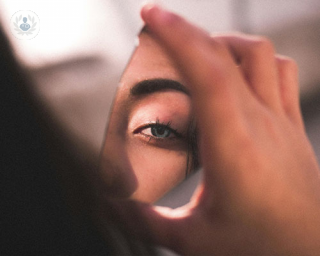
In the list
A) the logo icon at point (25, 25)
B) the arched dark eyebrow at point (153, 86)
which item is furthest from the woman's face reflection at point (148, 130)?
the logo icon at point (25, 25)

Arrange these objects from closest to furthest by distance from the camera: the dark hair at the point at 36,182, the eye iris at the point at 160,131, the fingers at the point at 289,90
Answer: the dark hair at the point at 36,182 < the fingers at the point at 289,90 < the eye iris at the point at 160,131

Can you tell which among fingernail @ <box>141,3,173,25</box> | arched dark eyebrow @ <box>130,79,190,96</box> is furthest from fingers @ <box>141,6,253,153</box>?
arched dark eyebrow @ <box>130,79,190,96</box>

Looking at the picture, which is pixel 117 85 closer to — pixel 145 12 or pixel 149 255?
pixel 145 12

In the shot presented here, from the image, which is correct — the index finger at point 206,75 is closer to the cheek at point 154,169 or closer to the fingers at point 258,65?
the fingers at point 258,65

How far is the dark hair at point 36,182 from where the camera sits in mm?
230

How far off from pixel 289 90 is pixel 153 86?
0.18 m

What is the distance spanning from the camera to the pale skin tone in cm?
26

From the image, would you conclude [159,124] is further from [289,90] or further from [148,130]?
[289,90]

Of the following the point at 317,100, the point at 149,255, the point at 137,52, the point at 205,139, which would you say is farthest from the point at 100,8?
the point at 317,100

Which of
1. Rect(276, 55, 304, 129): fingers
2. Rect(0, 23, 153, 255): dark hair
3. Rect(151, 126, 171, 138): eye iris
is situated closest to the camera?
Rect(0, 23, 153, 255): dark hair

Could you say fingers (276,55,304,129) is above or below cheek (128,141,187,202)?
above

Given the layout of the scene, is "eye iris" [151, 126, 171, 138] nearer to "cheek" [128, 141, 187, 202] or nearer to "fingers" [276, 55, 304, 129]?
"cheek" [128, 141, 187, 202]

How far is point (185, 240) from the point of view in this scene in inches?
13.6

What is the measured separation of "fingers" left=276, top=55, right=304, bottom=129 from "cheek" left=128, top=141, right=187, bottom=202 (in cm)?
18
